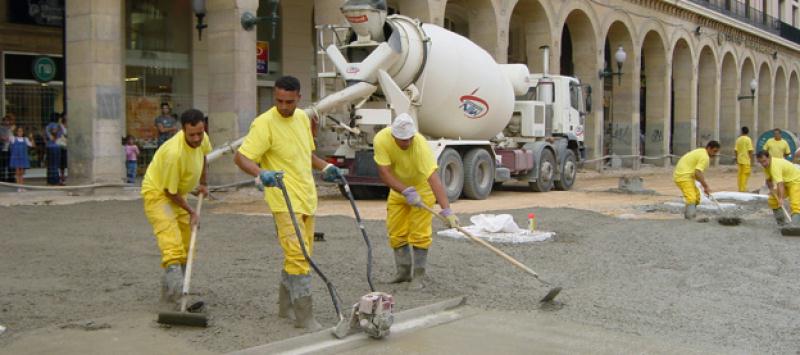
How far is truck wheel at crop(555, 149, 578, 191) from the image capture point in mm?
20719

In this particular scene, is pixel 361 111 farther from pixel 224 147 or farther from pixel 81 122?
pixel 81 122

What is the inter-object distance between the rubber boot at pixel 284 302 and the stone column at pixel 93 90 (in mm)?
10894

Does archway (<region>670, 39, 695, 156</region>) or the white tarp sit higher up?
archway (<region>670, 39, 695, 156</region>)

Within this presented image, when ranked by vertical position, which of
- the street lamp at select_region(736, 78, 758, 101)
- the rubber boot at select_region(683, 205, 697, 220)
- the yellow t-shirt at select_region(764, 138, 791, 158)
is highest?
the street lamp at select_region(736, 78, 758, 101)

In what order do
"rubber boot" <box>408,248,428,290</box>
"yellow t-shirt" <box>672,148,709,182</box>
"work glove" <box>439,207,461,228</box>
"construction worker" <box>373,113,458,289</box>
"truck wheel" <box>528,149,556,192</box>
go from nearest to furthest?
"work glove" <box>439,207,461,228</box>
"construction worker" <box>373,113,458,289</box>
"rubber boot" <box>408,248,428,290</box>
"yellow t-shirt" <box>672,148,709,182</box>
"truck wheel" <box>528,149,556,192</box>

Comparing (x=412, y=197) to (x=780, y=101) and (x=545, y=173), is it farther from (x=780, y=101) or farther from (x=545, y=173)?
(x=780, y=101)

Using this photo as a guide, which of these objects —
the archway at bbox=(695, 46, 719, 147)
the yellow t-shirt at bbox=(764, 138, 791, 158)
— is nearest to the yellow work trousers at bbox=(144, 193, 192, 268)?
the yellow t-shirt at bbox=(764, 138, 791, 158)

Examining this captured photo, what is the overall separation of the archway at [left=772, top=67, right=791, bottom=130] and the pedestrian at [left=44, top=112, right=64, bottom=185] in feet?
153

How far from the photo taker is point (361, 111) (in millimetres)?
15414

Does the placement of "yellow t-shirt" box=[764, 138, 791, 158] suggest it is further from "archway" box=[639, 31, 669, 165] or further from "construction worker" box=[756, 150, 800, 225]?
"archway" box=[639, 31, 669, 165]

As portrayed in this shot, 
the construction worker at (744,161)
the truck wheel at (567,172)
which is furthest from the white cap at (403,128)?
the construction worker at (744,161)

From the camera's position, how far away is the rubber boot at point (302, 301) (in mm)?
5691

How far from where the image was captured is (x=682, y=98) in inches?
1539

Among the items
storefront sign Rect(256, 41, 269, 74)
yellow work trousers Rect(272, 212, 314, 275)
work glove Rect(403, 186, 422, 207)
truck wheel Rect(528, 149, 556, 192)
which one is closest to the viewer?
yellow work trousers Rect(272, 212, 314, 275)
